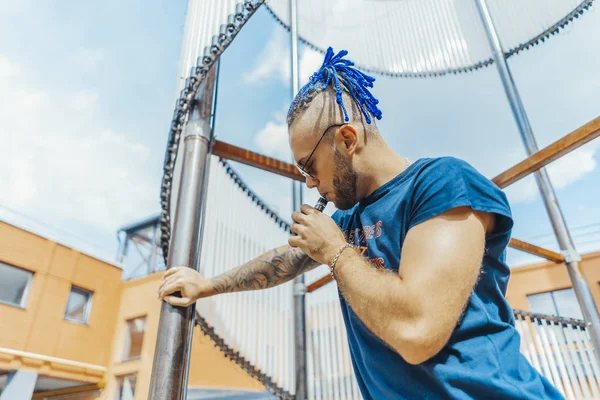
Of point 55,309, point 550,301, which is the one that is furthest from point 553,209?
point 55,309

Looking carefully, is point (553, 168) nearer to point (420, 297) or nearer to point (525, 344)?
point (525, 344)

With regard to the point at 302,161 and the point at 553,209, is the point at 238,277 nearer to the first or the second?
the point at 302,161

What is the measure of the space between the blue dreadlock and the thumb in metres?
0.72

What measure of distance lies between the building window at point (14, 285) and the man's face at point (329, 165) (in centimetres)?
888

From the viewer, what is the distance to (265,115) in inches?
146

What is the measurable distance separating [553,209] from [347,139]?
293 centimetres

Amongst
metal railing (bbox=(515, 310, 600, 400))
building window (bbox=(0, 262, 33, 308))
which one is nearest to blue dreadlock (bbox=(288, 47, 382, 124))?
metal railing (bbox=(515, 310, 600, 400))

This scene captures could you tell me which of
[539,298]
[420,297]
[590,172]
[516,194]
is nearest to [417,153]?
[516,194]

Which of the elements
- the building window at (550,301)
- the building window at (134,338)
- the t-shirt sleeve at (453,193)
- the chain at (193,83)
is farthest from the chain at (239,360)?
the building window at (134,338)

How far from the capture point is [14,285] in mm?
8320

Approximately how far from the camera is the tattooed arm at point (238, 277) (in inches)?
51.5

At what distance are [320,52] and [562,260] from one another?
133 inches

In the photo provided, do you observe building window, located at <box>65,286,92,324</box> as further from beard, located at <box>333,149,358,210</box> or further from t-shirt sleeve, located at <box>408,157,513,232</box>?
t-shirt sleeve, located at <box>408,157,513,232</box>

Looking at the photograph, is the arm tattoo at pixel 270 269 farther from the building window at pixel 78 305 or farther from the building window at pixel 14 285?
the building window at pixel 78 305
